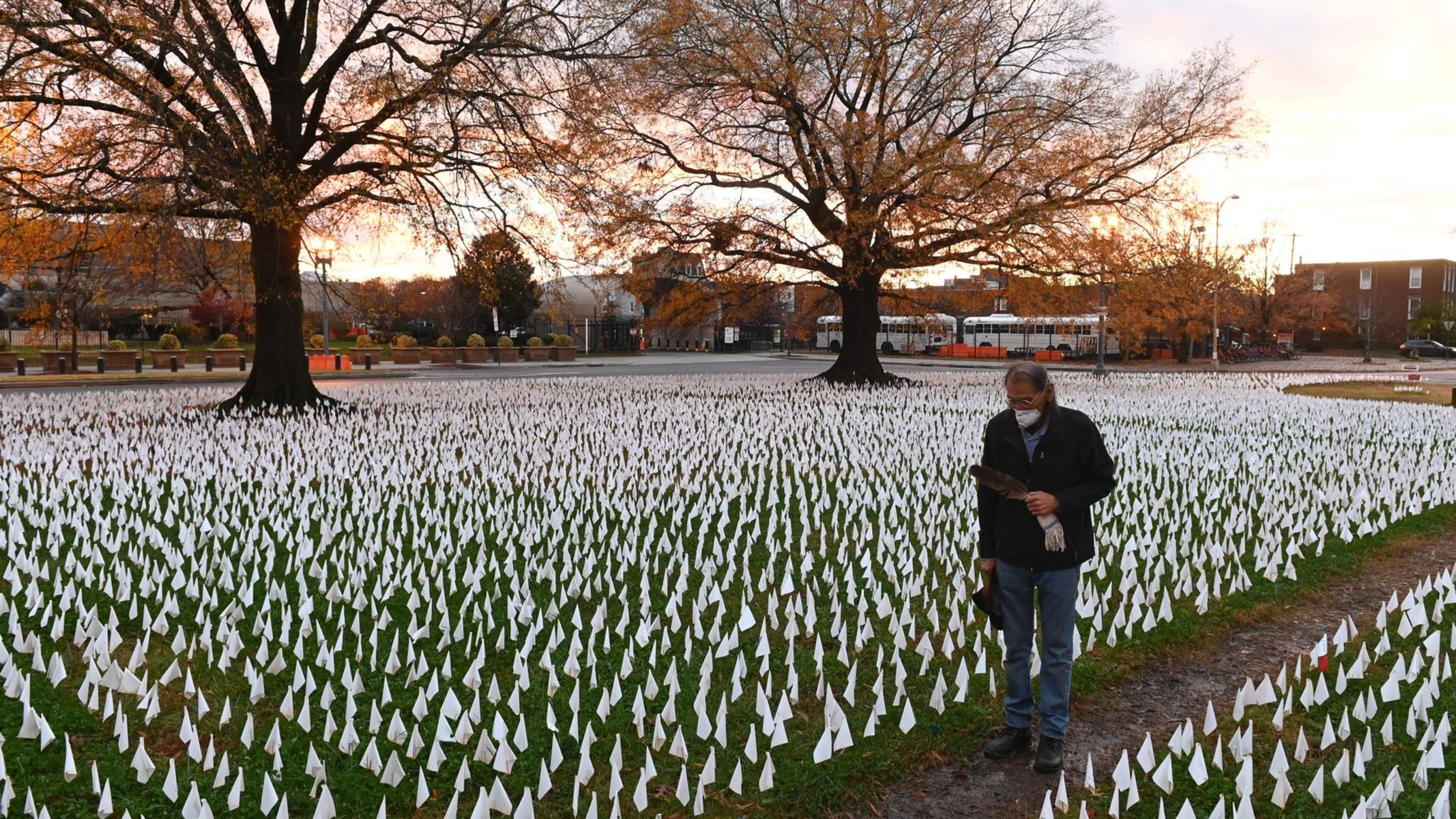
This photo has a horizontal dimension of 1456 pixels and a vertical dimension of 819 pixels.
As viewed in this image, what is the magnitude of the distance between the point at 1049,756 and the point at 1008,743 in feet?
0.66

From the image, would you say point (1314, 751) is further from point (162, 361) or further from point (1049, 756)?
point (162, 361)

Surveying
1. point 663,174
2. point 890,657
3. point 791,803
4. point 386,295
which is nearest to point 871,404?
point 663,174

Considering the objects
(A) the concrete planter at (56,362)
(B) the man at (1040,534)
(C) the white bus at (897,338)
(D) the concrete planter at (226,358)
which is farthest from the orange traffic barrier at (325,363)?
(B) the man at (1040,534)

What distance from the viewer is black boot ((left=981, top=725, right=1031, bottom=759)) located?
4.09 metres

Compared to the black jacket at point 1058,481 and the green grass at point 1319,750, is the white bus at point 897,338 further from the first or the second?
the black jacket at point 1058,481

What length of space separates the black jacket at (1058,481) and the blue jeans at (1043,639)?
85mm

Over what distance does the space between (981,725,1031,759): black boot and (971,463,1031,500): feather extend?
1.09m

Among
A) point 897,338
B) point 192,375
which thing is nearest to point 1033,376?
point 192,375

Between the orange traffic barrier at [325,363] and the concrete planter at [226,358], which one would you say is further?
the orange traffic barrier at [325,363]

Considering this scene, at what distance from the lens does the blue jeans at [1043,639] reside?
4.01m

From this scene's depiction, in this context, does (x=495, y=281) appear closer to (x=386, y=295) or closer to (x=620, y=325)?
(x=386, y=295)

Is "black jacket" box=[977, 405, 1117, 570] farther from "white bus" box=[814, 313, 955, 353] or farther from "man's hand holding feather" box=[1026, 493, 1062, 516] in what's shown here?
"white bus" box=[814, 313, 955, 353]

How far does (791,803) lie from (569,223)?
16.9 m

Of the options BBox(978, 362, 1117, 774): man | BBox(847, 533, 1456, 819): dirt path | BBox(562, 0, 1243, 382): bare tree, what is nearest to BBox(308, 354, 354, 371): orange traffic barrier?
BBox(562, 0, 1243, 382): bare tree
